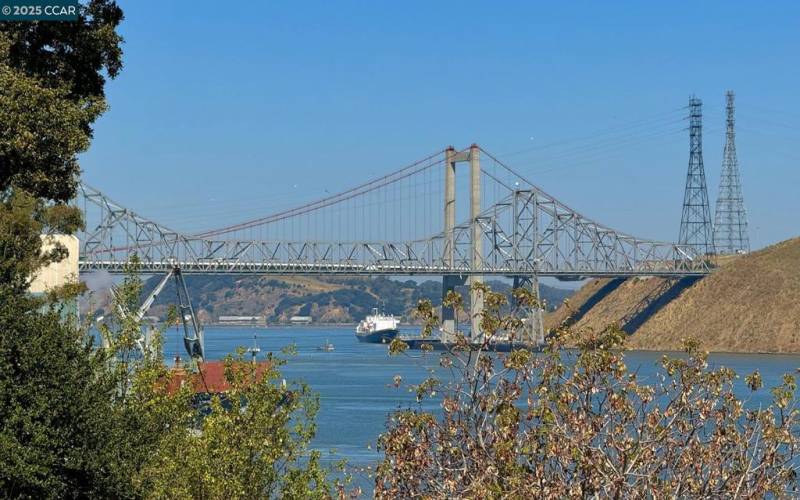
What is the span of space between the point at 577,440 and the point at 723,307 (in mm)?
99487

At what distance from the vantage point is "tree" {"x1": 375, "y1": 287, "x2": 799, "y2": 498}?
37.8 feet

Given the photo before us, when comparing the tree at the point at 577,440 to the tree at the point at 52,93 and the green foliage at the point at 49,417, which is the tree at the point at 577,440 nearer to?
the green foliage at the point at 49,417

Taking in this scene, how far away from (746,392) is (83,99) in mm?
41509

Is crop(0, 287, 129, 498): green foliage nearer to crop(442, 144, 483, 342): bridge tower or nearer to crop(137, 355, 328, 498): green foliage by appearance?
crop(137, 355, 328, 498): green foliage

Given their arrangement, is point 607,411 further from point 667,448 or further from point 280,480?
point 280,480

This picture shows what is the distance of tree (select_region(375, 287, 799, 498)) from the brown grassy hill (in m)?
85.0

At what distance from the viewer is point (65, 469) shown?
16.0 metres

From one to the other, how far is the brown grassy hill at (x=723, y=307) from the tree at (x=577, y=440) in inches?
3345

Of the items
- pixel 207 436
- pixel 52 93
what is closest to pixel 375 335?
pixel 52 93

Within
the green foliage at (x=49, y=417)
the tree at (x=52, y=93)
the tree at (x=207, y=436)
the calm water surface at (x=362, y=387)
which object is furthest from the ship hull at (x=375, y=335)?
the green foliage at (x=49, y=417)

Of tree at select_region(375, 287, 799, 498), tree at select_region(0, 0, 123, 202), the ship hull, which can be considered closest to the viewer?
tree at select_region(375, 287, 799, 498)

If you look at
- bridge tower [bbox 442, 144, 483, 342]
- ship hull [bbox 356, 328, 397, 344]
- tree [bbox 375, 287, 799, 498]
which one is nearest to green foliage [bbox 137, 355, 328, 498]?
tree [bbox 375, 287, 799, 498]

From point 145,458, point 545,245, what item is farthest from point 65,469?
point 545,245

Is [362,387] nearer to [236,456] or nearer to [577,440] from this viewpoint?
[236,456]
